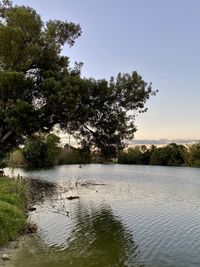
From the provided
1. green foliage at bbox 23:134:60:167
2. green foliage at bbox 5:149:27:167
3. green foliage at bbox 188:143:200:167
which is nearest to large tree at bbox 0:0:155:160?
green foliage at bbox 23:134:60:167

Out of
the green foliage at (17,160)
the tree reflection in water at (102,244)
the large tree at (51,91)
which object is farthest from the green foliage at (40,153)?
the tree reflection in water at (102,244)

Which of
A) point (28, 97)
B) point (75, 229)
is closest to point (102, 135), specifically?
point (28, 97)

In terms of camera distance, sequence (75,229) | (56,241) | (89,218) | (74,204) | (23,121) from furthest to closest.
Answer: (74,204) < (23,121) < (89,218) < (75,229) < (56,241)

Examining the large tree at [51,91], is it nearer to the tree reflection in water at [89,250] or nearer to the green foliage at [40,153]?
→ the tree reflection in water at [89,250]

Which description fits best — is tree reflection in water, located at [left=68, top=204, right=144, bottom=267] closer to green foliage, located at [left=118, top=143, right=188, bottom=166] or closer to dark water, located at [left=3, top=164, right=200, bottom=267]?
dark water, located at [left=3, top=164, right=200, bottom=267]

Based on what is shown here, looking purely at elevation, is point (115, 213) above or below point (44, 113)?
below

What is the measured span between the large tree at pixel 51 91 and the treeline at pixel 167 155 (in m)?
109

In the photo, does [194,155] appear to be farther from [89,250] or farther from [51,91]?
[89,250]

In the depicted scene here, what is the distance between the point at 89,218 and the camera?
26406 millimetres

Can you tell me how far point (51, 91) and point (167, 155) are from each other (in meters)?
124

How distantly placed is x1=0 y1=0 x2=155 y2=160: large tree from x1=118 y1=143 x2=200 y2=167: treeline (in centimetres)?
10909

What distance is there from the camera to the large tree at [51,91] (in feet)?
94.0

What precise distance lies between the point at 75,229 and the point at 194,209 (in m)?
12.7

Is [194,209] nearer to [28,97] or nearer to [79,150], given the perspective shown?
[79,150]
